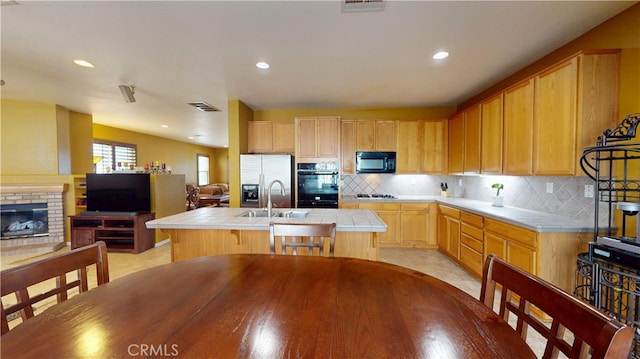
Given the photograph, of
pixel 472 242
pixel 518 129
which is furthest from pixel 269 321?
pixel 472 242

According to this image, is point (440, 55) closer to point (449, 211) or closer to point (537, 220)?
point (537, 220)

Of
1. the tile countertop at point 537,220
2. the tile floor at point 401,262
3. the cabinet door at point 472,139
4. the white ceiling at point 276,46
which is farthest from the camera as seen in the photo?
the cabinet door at point 472,139

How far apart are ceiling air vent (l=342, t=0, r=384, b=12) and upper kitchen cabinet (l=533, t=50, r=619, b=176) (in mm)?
1678

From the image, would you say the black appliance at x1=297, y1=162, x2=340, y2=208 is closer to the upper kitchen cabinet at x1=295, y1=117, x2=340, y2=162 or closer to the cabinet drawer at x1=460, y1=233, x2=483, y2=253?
Answer: the upper kitchen cabinet at x1=295, y1=117, x2=340, y2=162

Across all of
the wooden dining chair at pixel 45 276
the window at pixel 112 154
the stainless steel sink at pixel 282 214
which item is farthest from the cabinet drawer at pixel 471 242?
the window at pixel 112 154

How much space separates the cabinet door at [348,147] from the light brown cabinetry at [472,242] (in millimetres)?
1863

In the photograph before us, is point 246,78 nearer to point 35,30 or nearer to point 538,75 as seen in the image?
point 35,30

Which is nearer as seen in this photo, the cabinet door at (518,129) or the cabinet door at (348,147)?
the cabinet door at (518,129)

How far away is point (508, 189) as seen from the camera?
11.0 ft

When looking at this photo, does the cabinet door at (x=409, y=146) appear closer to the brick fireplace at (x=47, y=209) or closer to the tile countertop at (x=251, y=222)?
the tile countertop at (x=251, y=222)

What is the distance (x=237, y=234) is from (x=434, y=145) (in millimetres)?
3583

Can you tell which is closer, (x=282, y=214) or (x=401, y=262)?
(x=282, y=214)

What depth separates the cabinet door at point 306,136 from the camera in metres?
4.27

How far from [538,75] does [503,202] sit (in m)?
1.66
